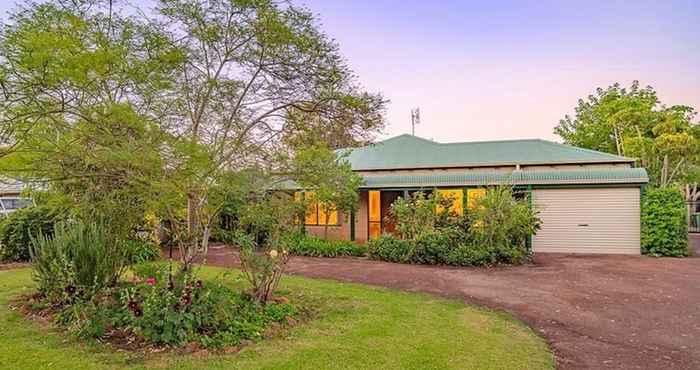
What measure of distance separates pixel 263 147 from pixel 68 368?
388cm

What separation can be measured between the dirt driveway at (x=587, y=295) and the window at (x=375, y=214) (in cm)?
477

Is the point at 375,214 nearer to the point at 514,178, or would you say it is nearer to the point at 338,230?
the point at 338,230

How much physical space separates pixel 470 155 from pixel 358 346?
44.9 ft

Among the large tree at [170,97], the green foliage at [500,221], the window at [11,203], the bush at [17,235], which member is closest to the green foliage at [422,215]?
the green foliage at [500,221]

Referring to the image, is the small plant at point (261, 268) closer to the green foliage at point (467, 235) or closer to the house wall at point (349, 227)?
the green foliage at point (467, 235)

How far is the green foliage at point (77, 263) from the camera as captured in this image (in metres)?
6.06

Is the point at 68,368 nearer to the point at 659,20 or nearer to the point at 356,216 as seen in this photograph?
the point at 356,216

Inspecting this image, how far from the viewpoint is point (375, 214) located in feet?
59.3

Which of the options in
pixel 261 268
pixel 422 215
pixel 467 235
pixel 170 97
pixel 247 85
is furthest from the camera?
pixel 422 215

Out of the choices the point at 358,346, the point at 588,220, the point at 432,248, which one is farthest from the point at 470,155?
the point at 358,346

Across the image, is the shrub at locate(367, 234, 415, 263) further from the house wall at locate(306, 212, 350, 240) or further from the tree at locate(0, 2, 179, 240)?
the tree at locate(0, 2, 179, 240)

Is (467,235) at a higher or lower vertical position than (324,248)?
higher

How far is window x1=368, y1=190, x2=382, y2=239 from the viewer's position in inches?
691

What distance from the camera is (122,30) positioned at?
5.52m
